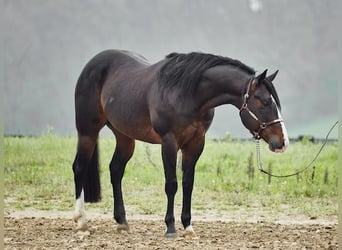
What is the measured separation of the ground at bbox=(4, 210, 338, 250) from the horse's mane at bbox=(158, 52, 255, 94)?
929mm

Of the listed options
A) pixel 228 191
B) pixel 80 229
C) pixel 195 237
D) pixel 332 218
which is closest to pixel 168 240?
pixel 195 237

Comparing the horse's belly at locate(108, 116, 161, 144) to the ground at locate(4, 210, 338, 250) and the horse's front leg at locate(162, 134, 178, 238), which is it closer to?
the horse's front leg at locate(162, 134, 178, 238)

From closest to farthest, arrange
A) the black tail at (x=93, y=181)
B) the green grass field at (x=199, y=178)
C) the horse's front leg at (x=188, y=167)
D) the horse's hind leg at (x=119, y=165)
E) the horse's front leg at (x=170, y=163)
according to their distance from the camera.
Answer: the horse's front leg at (x=170, y=163), the horse's front leg at (x=188, y=167), the horse's hind leg at (x=119, y=165), the black tail at (x=93, y=181), the green grass field at (x=199, y=178)

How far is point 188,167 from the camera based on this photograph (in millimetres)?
4227

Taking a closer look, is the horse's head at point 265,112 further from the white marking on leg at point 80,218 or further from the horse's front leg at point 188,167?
the white marking on leg at point 80,218

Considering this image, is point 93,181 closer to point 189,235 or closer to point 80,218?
point 80,218

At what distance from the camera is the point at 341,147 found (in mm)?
2811

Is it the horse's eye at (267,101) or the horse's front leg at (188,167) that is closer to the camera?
the horse's eye at (267,101)

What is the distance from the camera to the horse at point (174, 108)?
395cm

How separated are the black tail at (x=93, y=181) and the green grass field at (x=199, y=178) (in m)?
0.82

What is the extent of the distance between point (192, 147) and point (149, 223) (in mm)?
1124

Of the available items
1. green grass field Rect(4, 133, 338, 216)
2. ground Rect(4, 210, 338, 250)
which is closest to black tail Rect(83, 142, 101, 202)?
ground Rect(4, 210, 338, 250)

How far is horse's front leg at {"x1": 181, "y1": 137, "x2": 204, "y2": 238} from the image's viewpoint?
4188 millimetres

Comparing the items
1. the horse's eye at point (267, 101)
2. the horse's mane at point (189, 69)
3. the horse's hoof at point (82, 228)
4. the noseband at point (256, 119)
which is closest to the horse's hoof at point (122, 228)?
the horse's hoof at point (82, 228)
